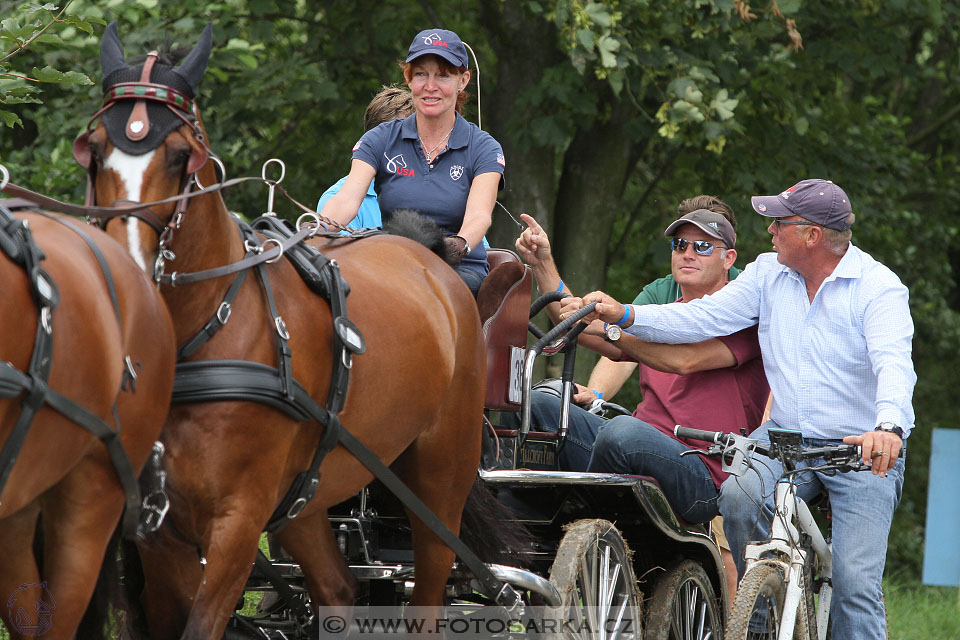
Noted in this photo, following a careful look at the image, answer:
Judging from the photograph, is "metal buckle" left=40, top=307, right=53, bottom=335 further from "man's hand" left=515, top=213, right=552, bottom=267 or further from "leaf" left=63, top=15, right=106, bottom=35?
"man's hand" left=515, top=213, right=552, bottom=267

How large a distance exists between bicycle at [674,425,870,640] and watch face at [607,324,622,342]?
2.75 feet

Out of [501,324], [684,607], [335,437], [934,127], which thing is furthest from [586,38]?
[934,127]

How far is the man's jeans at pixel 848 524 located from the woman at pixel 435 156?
4.25 ft

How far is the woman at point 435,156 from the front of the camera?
4539 millimetres

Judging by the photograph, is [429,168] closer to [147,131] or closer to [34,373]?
[147,131]

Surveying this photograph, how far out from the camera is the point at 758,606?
164 inches

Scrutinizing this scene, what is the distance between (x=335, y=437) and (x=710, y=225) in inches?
97.1

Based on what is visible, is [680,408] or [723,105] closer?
[680,408]

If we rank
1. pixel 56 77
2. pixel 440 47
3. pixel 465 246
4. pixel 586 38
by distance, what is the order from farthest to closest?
pixel 586 38 → pixel 440 47 → pixel 465 246 → pixel 56 77

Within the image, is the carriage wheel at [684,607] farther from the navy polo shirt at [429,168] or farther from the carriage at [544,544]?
the navy polo shirt at [429,168]

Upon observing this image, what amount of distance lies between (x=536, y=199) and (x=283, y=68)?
212 cm

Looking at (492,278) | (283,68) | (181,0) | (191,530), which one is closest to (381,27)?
(283,68)

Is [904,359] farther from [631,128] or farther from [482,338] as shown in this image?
[631,128]

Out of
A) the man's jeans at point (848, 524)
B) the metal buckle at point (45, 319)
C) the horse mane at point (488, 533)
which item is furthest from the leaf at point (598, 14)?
the metal buckle at point (45, 319)
